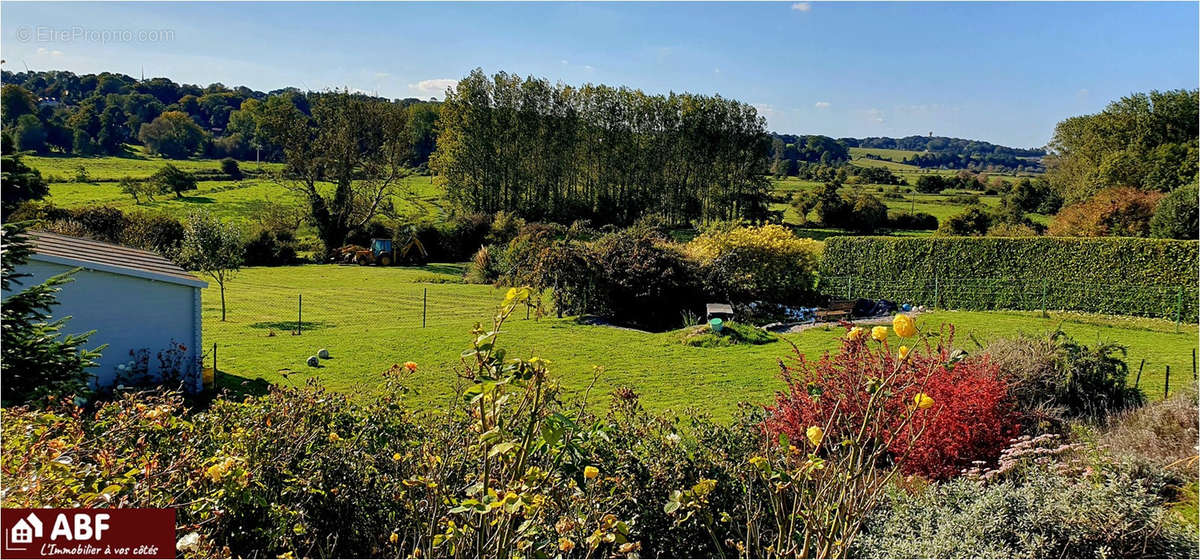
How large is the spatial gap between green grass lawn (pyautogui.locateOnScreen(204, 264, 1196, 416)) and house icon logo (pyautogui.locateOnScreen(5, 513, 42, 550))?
453cm

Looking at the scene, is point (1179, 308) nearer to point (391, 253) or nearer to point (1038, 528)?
point (1038, 528)

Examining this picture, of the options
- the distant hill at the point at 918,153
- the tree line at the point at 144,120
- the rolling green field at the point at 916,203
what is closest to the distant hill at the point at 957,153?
the distant hill at the point at 918,153

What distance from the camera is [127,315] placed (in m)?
10.1

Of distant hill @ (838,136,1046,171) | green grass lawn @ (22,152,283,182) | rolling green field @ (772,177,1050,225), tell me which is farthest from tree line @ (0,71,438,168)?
distant hill @ (838,136,1046,171)

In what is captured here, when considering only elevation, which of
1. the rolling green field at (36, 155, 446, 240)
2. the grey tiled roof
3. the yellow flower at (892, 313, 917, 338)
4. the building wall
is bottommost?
the building wall

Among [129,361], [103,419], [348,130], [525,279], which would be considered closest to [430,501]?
[103,419]

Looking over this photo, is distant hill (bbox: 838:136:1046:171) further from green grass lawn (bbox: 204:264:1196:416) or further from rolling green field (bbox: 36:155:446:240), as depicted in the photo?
green grass lawn (bbox: 204:264:1196:416)

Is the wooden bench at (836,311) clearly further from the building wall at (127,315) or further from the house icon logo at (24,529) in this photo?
the house icon logo at (24,529)

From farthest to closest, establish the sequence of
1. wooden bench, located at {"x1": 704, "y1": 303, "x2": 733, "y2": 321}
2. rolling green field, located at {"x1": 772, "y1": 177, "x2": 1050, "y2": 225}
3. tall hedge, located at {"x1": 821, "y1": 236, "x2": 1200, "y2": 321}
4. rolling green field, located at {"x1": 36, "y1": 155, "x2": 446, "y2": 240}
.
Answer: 1. rolling green field, located at {"x1": 772, "y1": 177, "x2": 1050, "y2": 225}
2. rolling green field, located at {"x1": 36, "y1": 155, "x2": 446, "y2": 240}
3. tall hedge, located at {"x1": 821, "y1": 236, "x2": 1200, "y2": 321}
4. wooden bench, located at {"x1": 704, "y1": 303, "x2": 733, "y2": 321}

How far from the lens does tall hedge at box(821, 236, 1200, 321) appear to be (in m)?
17.7

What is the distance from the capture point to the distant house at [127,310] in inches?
379

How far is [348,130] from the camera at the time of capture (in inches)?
1421

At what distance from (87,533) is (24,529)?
7.4 inches

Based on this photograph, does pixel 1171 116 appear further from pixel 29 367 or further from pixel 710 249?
pixel 29 367
